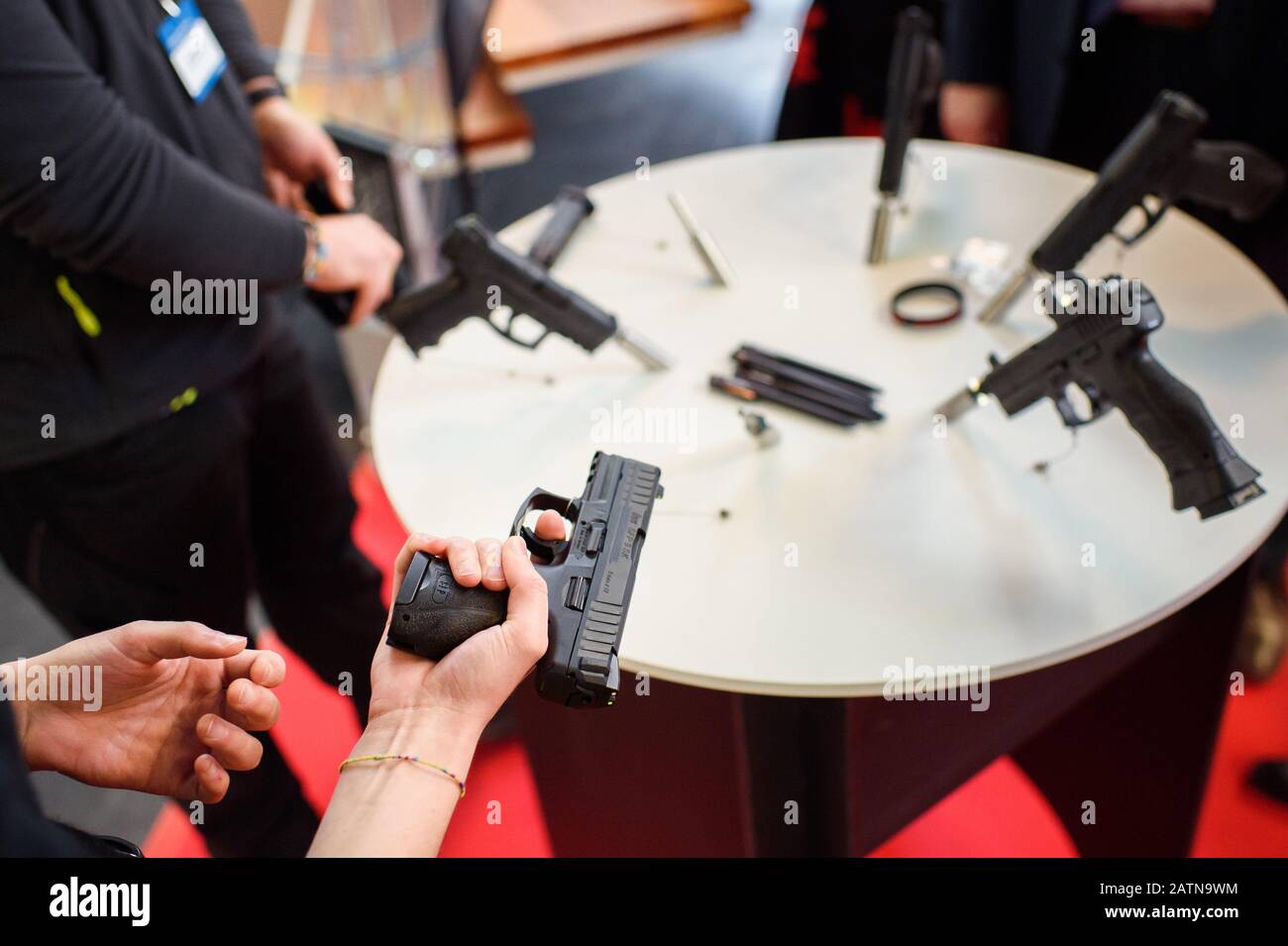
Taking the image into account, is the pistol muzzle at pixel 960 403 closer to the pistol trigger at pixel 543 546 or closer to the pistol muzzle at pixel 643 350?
the pistol muzzle at pixel 643 350

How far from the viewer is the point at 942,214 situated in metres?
1.75

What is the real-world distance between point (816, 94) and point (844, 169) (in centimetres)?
67

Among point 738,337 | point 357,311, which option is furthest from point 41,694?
point 738,337

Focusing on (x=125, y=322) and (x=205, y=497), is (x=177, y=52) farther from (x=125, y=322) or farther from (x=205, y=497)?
(x=205, y=497)

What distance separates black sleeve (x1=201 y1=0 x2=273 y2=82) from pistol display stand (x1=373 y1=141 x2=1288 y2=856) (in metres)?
0.48

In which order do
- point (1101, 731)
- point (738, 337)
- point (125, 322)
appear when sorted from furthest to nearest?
point (1101, 731) → point (738, 337) → point (125, 322)

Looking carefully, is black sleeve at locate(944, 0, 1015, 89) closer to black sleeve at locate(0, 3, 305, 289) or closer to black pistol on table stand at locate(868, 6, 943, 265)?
black pistol on table stand at locate(868, 6, 943, 265)

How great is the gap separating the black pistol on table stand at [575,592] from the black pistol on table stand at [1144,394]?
509 mm

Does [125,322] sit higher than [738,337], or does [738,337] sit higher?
[125,322]

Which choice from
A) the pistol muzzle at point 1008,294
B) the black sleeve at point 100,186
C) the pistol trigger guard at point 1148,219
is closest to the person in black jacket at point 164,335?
the black sleeve at point 100,186

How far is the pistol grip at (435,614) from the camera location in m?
0.79

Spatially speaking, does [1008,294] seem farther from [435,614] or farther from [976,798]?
[435,614]

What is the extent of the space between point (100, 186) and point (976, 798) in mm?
1445
